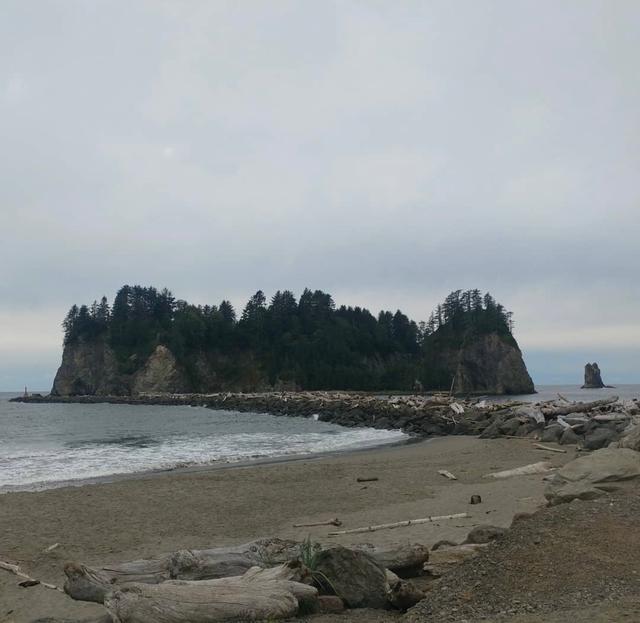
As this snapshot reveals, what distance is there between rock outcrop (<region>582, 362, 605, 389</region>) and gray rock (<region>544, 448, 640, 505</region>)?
164310 millimetres

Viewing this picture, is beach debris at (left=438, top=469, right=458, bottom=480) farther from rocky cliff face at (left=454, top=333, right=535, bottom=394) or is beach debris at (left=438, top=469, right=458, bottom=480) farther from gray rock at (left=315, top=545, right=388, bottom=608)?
rocky cliff face at (left=454, top=333, right=535, bottom=394)

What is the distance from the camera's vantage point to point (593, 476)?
8.21m

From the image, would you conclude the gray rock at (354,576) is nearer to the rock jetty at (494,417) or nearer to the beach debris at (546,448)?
the rock jetty at (494,417)

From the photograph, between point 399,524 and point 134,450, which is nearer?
point 399,524

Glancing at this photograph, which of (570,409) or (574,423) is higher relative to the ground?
(570,409)

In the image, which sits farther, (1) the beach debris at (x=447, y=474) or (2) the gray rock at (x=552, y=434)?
(2) the gray rock at (x=552, y=434)

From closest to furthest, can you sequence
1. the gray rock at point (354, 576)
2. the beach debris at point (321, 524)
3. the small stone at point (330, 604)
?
the small stone at point (330, 604) → the gray rock at point (354, 576) → the beach debris at point (321, 524)

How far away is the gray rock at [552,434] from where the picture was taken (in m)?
20.6

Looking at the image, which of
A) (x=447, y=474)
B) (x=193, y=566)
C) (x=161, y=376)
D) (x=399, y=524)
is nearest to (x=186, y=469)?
(x=447, y=474)

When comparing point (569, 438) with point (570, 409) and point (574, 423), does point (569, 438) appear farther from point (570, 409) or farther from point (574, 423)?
point (570, 409)

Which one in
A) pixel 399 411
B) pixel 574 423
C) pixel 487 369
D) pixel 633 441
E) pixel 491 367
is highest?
pixel 491 367

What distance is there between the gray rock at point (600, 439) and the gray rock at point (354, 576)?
14.0 metres

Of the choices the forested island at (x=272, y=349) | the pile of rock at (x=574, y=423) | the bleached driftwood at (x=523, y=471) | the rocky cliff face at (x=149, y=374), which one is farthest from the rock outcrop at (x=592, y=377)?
the bleached driftwood at (x=523, y=471)

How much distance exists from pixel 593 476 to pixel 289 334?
112 meters
